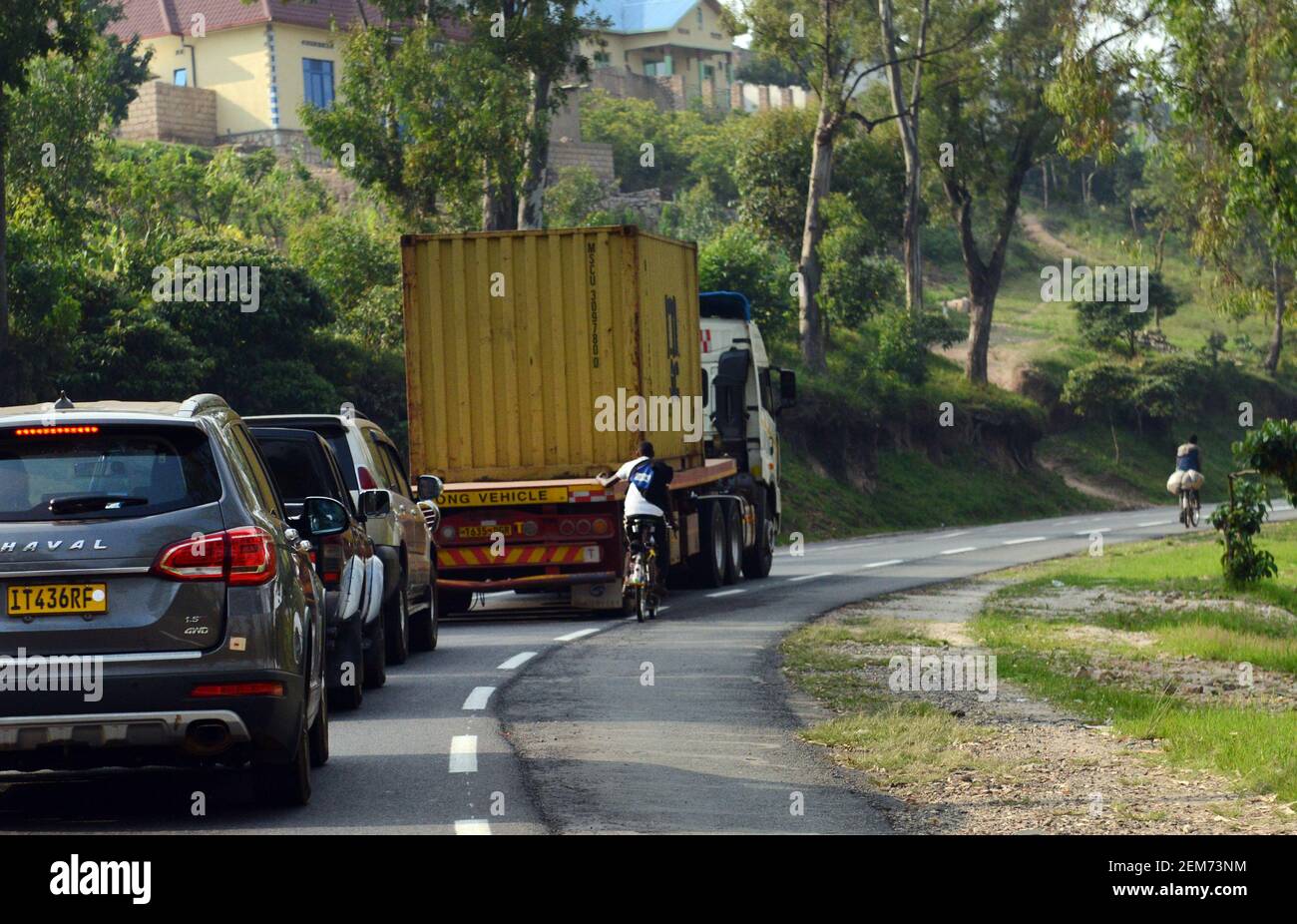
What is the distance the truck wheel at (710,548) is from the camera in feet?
79.4

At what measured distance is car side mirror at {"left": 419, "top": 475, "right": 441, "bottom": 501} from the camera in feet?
51.1

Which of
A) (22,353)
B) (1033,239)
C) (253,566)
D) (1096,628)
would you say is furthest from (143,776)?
(1033,239)

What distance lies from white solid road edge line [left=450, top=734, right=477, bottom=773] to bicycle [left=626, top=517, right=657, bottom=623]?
8280mm

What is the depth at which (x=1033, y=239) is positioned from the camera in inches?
3780

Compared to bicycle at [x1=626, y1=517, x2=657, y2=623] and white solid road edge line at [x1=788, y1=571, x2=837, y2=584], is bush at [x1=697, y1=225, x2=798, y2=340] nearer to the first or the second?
white solid road edge line at [x1=788, y1=571, x2=837, y2=584]

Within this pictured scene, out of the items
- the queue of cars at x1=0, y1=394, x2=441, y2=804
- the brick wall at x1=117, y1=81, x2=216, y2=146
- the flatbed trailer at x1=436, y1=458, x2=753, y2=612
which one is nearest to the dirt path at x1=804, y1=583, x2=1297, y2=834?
the queue of cars at x1=0, y1=394, x2=441, y2=804

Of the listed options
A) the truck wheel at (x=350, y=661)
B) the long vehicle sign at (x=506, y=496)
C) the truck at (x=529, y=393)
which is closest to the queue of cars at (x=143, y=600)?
the truck wheel at (x=350, y=661)

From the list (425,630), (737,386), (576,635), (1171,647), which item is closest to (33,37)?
(737,386)

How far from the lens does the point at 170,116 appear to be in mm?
67688

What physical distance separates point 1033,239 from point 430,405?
260ft

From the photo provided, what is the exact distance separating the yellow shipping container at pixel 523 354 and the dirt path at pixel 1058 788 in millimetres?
7302

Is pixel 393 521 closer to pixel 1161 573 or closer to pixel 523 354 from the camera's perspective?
pixel 523 354

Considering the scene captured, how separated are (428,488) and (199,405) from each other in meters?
7.03

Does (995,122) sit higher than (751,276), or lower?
higher
